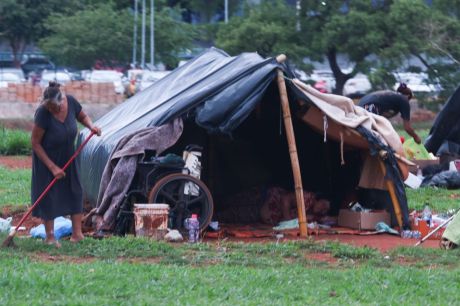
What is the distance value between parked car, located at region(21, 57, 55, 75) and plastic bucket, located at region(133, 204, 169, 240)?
1735 inches

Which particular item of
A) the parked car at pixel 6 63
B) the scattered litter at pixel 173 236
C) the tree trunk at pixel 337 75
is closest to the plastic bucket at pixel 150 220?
the scattered litter at pixel 173 236

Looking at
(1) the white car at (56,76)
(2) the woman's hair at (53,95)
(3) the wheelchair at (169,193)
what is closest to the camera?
(2) the woman's hair at (53,95)

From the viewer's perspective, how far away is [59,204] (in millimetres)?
10828

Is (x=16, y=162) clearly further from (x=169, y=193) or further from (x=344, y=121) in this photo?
(x=344, y=121)

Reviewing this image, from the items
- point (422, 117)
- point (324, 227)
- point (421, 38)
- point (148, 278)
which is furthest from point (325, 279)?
point (422, 117)

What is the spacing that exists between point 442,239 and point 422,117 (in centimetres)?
2703

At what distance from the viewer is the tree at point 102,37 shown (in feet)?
156

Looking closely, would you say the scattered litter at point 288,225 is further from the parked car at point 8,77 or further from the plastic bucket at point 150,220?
the parked car at point 8,77

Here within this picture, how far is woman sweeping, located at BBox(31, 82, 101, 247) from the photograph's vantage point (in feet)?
35.1

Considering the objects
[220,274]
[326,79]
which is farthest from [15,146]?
[326,79]

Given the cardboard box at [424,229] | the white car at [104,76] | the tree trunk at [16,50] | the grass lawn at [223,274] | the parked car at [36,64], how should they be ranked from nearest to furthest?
1. the grass lawn at [223,274]
2. the cardboard box at [424,229]
3. the white car at [104,76]
4. the parked car at [36,64]
5. the tree trunk at [16,50]

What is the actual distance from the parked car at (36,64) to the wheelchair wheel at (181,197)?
43575 mm

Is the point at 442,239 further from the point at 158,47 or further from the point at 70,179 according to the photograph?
the point at 158,47

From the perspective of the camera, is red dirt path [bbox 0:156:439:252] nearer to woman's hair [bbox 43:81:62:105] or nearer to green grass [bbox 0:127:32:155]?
woman's hair [bbox 43:81:62:105]
